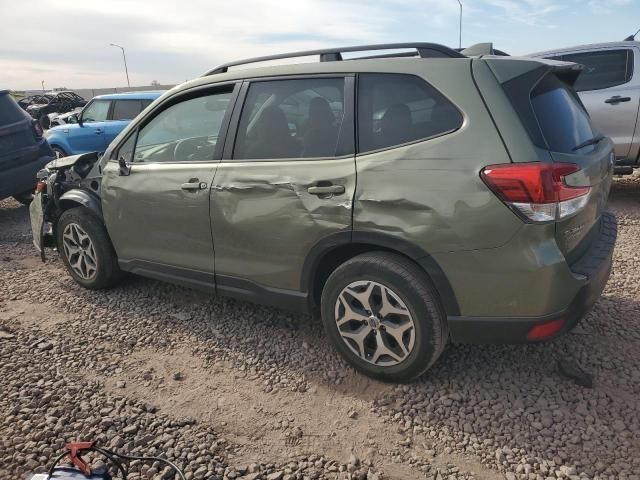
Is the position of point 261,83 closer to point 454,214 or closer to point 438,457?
point 454,214

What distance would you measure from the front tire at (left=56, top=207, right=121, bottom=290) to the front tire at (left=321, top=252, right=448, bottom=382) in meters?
2.15

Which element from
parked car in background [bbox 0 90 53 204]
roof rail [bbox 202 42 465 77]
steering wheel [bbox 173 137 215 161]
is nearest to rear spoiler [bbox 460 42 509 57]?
roof rail [bbox 202 42 465 77]

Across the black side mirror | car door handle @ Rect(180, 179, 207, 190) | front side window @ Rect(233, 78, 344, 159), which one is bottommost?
car door handle @ Rect(180, 179, 207, 190)

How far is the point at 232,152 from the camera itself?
3162mm

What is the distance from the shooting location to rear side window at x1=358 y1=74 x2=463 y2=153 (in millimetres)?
2467

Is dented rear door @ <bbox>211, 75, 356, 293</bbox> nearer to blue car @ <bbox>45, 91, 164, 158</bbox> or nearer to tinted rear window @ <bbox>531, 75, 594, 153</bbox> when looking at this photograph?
tinted rear window @ <bbox>531, 75, 594, 153</bbox>

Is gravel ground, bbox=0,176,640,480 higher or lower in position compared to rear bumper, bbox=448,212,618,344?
lower

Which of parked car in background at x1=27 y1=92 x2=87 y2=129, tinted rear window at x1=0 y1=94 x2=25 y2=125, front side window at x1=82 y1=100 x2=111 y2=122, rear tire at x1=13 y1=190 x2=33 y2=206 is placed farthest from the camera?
parked car in background at x1=27 y1=92 x2=87 y2=129

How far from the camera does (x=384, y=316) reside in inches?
106

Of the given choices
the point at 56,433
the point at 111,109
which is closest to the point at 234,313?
the point at 56,433

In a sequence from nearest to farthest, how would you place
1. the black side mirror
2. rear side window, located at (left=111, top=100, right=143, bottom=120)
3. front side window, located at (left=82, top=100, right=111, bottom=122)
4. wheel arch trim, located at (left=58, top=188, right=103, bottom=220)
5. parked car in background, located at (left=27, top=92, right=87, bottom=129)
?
the black side mirror
wheel arch trim, located at (left=58, top=188, right=103, bottom=220)
rear side window, located at (left=111, top=100, right=143, bottom=120)
front side window, located at (left=82, top=100, right=111, bottom=122)
parked car in background, located at (left=27, top=92, right=87, bottom=129)

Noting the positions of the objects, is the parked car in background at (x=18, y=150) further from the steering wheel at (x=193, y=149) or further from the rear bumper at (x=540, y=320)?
the rear bumper at (x=540, y=320)

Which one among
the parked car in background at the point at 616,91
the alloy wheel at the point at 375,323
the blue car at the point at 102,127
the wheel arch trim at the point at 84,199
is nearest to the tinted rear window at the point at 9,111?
the blue car at the point at 102,127

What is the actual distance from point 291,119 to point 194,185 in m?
0.79
